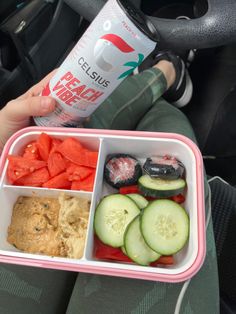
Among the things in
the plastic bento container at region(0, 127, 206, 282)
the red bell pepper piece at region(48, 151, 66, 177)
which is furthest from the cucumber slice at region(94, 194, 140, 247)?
the red bell pepper piece at region(48, 151, 66, 177)

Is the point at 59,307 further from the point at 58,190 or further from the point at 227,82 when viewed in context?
the point at 227,82

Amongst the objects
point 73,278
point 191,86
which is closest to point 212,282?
point 73,278


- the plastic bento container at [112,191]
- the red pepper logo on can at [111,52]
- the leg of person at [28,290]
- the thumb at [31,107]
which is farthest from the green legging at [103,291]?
the red pepper logo on can at [111,52]

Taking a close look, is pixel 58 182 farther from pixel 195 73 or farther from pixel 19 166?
pixel 195 73

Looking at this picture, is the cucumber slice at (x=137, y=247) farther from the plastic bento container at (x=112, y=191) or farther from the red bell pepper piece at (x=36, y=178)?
the red bell pepper piece at (x=36, y=178)

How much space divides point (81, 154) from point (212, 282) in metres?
0.41

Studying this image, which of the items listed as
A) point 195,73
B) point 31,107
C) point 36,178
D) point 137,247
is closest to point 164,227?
point 137,247

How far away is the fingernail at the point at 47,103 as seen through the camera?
68 centimetres

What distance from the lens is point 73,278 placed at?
886mm

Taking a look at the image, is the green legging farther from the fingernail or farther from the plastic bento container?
the fingernail

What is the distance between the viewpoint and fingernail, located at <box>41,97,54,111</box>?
0.68m

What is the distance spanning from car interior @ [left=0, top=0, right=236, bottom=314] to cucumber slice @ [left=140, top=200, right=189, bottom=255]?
1.05ft

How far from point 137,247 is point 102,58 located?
13.5 inches

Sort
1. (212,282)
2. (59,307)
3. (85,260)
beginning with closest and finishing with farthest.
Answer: (85,260)
(212,282)
(59,307)
